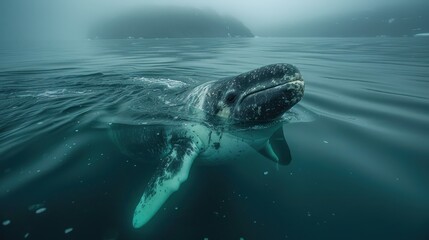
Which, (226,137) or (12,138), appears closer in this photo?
(226,137)

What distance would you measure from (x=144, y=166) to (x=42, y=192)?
1.79 metres

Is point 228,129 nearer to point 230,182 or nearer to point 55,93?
point 230,182

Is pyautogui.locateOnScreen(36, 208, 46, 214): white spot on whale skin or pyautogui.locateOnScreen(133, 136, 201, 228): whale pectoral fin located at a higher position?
pyautogui.locateOnScreen(133, 136, 201, 228): whale pectoral fin

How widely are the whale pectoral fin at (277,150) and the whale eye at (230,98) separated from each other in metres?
1.31

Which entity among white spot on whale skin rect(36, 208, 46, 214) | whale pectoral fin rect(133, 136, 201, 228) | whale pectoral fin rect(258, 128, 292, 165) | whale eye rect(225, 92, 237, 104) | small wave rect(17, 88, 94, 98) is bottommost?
small wave rect(17, 88, 94, 98)

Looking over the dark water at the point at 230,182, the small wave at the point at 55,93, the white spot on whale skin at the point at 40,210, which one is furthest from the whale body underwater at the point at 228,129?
the small wave at the point at 55,93

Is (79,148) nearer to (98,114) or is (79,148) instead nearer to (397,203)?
(98,114)

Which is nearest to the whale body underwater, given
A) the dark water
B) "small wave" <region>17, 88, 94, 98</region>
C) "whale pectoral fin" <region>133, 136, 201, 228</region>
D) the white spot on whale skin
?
"whale pectoral fin" <region>133, 136, 201, 228</region>

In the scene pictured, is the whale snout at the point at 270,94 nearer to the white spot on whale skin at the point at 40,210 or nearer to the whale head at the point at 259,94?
the whale head at the point at 259,94

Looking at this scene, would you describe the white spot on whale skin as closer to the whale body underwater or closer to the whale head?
the whale body underwater

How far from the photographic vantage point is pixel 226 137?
616 cm

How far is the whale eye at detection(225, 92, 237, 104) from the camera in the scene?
658 centimetres

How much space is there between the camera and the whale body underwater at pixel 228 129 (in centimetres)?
559

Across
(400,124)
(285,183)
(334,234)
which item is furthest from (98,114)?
(400,124)
